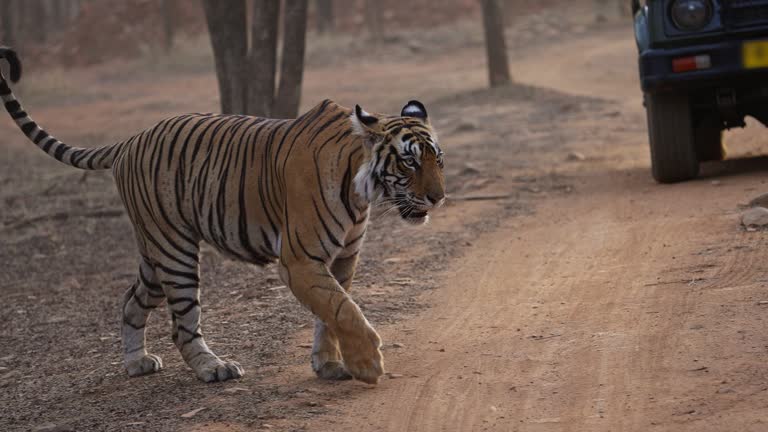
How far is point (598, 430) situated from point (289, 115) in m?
8.62

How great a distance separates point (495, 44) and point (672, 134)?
11.6 m

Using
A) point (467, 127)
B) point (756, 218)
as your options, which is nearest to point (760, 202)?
point (756, 218)

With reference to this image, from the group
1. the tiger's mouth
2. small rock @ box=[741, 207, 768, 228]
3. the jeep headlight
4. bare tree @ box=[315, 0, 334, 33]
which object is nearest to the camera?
the tiger's mouth

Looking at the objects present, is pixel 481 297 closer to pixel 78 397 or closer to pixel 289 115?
A: pixel 78 397

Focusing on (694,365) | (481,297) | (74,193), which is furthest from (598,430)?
(74,193)

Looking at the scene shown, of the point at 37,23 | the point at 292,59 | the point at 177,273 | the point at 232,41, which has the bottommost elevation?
the point at 177,273

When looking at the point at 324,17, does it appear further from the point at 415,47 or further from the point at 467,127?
the point at 467,127

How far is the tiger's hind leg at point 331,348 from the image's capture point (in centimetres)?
570

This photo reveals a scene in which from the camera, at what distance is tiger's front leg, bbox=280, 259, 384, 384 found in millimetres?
5316

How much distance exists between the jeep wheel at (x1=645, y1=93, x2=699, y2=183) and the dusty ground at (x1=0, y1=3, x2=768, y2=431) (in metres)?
Result: 0.20

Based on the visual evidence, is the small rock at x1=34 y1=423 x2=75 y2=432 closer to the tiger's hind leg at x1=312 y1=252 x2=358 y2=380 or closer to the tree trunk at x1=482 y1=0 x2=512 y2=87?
the tiger's hind leg at x1=312 y1=252 x2=358 y2=380

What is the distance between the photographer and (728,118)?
31.9 feet

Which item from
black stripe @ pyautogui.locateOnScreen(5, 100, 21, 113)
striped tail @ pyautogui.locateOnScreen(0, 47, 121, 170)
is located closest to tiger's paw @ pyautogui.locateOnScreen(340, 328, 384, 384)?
striped tail @ pyautogui.locateOnScreen(0, 47, 121, 170)

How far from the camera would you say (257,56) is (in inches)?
481
